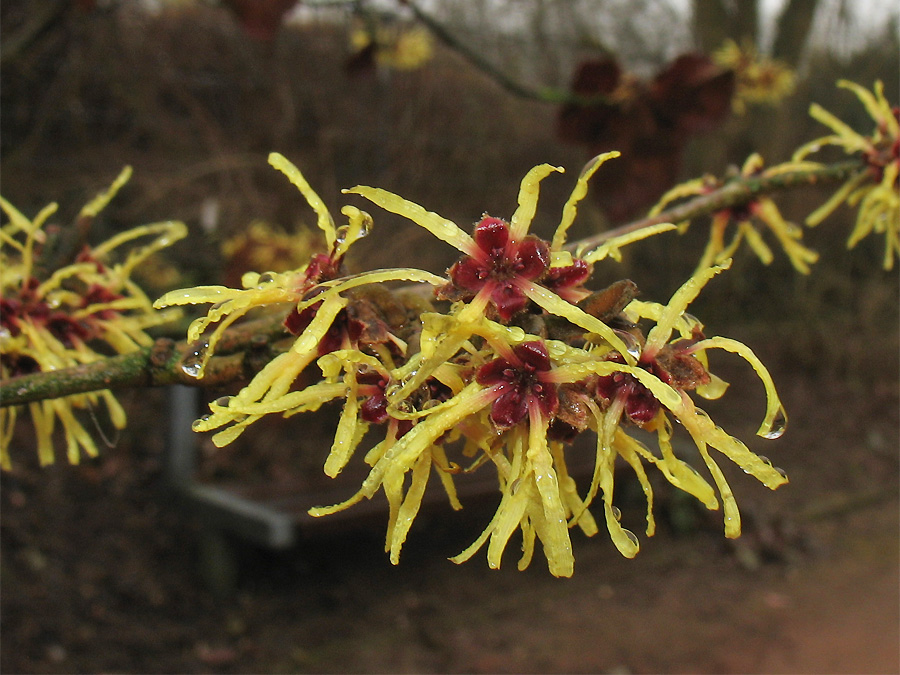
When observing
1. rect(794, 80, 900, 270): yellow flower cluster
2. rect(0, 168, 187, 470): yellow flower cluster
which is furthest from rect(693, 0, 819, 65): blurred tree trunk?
rect(0, 168, 187, 470): yellow flower cluster

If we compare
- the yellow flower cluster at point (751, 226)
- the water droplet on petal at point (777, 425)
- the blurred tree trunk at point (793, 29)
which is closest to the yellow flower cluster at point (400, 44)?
the blurred tree trunk at point (793, 29)

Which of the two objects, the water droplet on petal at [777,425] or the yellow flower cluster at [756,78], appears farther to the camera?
the yellow flower cluster at [756,78]

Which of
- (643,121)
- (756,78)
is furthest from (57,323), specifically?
(756,78)

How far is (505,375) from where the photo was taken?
45 centimetres

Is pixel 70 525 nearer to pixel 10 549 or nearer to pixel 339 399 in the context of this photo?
pixel 10 549

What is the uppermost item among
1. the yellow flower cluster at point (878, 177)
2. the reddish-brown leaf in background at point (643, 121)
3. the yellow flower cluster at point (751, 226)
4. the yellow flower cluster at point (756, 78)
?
the yellow flower cluster at point (756, 78)

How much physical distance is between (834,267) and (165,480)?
4.51 m

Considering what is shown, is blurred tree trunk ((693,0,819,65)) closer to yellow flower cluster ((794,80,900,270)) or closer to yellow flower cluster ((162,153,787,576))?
yellow flower cluster ((794,80,900,270))

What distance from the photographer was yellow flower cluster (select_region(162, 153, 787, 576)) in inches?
17.0

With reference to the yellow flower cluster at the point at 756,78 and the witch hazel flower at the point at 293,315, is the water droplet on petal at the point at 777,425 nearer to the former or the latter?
the witch hazel flower at the point at 293,315

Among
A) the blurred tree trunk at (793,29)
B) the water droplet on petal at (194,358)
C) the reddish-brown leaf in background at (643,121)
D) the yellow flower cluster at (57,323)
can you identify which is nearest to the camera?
the water droplet on petal at (194,358)

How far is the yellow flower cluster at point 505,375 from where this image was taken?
1.42 feet

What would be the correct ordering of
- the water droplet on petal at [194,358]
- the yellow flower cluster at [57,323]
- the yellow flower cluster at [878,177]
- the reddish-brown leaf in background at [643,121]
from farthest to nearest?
the reddish-brown leaf in background at [643,121] < the yellow flower cluster at [878,177] < the yellow flower cluster at [57,323] < the water droplet on petal at [194,358]

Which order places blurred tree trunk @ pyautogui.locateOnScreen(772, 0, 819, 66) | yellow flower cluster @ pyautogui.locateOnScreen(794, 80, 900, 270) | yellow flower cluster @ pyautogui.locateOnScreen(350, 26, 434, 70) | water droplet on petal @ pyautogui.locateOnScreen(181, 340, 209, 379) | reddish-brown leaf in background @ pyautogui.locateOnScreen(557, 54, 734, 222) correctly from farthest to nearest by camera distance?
blurred tree trunk @ pyautogui.locateOnScreen(772, 0, 819, 66)
yellow flower cluster @ pyautogui.locateOnScreen(350, 26, 434, 70)
reddish-brown leaf in background @ pyautogui.locateOnScreen(557, 54, 734, 222)
yellow flower cluster @ pyautogui.locateOnScreen(794, 80, 900, 270)
water droplet on petal @ pyautogui.locateOnScreen(181, 340, 209, 379)
